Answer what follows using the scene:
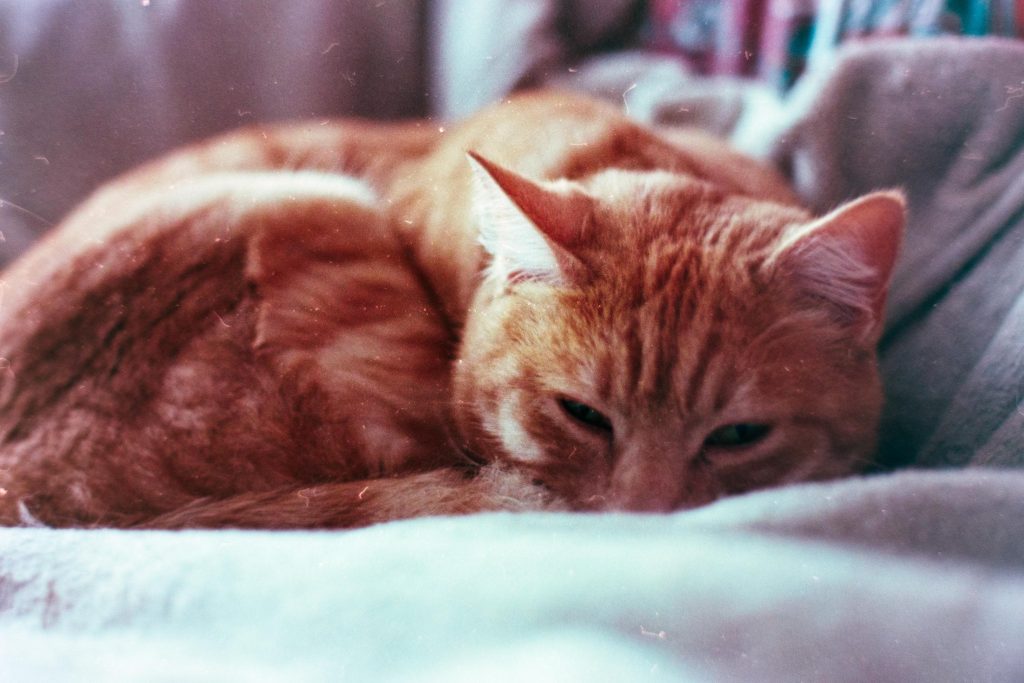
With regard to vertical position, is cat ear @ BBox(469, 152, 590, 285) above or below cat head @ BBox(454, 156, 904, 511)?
above

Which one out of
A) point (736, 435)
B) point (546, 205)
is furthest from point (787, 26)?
point (736, 435)

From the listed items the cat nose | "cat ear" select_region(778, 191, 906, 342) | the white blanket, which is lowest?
the white blanket

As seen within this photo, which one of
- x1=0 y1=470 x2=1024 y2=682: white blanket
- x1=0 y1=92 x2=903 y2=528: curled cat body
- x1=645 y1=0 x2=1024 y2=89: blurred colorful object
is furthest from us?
x1=645 y1=0 x2=1024 y2=89: blurred colorful object

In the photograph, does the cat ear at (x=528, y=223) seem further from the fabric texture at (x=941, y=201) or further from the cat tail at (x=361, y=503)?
the fabric texture at (x=941, y=201)

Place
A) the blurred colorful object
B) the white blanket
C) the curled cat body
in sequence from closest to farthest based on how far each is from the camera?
1. the white blanket
2. the curled cat body
3. the blurred colorful object

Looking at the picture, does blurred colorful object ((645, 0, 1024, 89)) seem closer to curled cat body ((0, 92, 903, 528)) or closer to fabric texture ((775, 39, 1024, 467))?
fabric texture ((775, 39, 1024, 467))

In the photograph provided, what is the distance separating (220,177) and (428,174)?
26cm

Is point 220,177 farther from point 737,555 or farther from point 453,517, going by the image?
point 737,555

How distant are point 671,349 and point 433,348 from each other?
0.28 m

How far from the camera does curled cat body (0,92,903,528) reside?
2.27 ft

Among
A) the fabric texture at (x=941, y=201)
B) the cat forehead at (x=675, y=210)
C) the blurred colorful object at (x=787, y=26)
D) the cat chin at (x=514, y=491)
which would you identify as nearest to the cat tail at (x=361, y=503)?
the cat chin at (x=514, y=491)

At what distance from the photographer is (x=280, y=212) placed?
2.75 feet

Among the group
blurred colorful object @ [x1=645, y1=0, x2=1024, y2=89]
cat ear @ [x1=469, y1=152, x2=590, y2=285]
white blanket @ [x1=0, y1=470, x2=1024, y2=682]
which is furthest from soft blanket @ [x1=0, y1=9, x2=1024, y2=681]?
blurred colorful object @ [x1=645, y1=0, x2=1024, y2=89]

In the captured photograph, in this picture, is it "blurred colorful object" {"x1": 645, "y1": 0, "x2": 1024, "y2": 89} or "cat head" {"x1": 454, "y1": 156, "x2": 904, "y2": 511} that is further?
"blurred colorful object" {"x1": 645, "y1": 0, "x2": 1024, "y2": 89}
